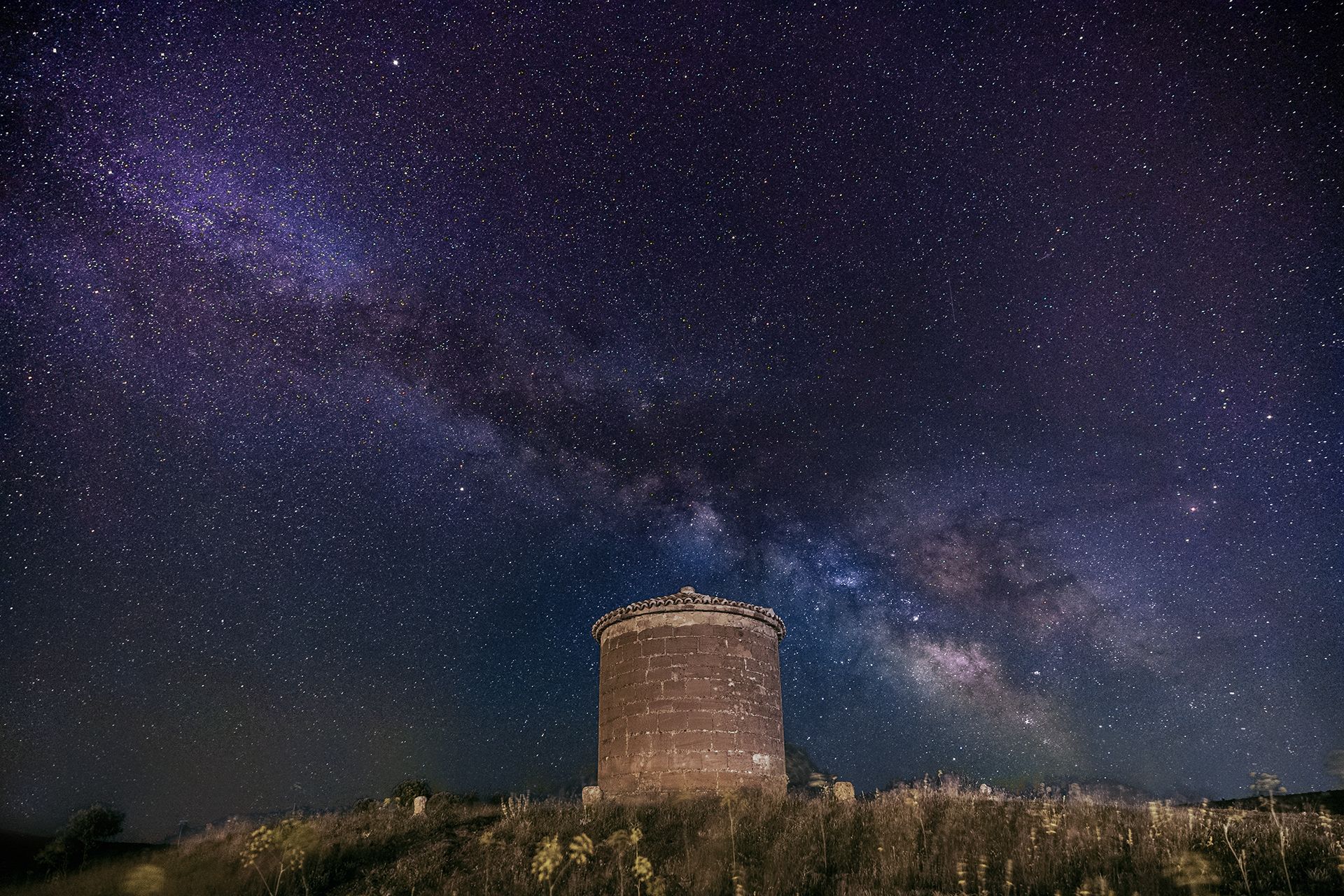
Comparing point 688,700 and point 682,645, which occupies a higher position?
point 682,645

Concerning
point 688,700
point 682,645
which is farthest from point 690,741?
point 682,645

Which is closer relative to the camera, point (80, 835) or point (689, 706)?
point (689, 706)

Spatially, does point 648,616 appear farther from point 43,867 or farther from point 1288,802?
point 43,867

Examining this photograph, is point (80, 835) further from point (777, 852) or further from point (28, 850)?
point (777, 852)

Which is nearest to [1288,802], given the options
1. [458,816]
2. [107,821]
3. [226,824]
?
[458,816]

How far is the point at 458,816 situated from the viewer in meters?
13.4

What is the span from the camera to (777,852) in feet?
28.8

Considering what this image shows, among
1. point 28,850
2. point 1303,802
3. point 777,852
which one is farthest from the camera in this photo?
point 28,850

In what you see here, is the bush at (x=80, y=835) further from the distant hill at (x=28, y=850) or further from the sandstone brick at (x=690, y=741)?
the sandstone brick at (x=690, y=741)

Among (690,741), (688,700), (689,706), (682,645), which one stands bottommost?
(690,741)

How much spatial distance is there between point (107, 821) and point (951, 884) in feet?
90.9

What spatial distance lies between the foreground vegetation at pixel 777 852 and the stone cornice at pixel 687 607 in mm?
5490

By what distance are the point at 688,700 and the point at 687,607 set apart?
93.9 inches

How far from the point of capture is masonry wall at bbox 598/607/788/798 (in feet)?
55.5
